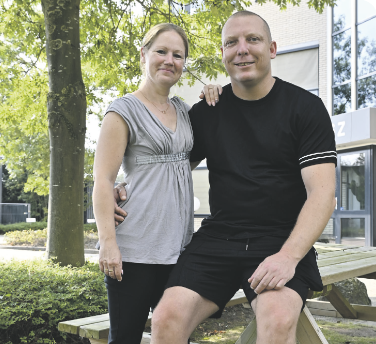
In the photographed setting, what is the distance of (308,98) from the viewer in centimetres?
266

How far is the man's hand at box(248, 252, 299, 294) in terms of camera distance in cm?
230

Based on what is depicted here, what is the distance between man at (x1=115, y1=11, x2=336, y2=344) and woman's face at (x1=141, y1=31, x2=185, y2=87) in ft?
0.99

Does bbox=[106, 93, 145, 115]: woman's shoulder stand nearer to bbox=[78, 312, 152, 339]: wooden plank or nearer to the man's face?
the man's face

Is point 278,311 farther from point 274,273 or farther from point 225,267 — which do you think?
point 225,267

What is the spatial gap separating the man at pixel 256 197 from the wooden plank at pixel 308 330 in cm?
47

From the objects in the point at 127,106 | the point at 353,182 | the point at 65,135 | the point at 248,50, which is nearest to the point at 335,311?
the point at 65,135

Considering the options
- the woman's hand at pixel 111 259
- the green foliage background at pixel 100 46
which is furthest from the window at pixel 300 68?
the woman's hand at pixel 111 259

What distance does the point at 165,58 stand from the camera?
2.69 metres

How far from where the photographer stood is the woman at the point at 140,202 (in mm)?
2498

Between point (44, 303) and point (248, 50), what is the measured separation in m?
3.10

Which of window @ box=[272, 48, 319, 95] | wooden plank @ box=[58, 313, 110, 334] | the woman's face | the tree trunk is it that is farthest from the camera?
window @ box=[272, 48, 319, 95]

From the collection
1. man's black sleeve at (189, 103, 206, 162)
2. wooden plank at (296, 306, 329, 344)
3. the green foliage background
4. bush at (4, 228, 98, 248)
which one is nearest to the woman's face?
man's black sleeve at (189, 103, 206, 162)

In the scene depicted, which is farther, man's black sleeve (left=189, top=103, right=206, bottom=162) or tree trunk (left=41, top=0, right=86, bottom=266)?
tree trunk (left=41, top=0, right=86, bottom=266)

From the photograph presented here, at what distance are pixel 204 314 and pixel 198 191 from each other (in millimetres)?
17720
